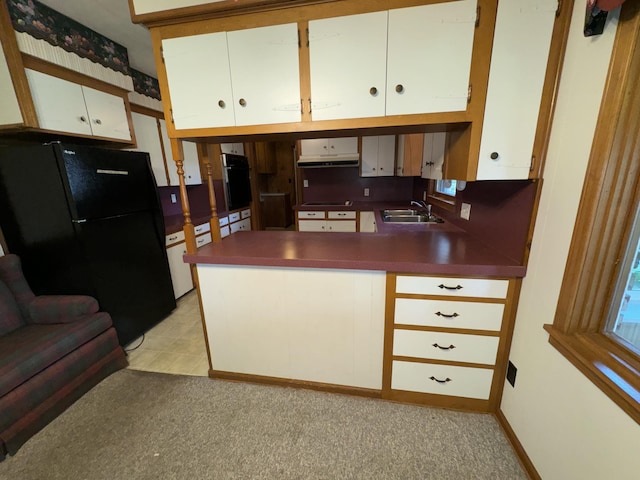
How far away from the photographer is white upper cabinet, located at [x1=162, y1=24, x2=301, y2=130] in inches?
50.4

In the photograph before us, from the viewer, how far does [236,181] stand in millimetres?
4285

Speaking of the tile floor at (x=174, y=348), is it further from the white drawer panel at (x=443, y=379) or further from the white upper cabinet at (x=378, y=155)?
the white upper cabinet at (x=378, y=155)

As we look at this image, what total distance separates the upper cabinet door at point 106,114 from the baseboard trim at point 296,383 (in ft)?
7.29

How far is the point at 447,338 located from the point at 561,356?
477 millimetres

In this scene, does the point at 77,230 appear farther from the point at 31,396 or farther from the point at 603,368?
the point at 603,368

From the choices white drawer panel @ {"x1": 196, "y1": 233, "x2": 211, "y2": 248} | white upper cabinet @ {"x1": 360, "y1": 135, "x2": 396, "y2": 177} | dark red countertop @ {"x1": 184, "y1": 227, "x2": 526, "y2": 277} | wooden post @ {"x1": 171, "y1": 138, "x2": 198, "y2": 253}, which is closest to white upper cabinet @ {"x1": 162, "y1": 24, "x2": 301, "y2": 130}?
wooden post @ {"x1": 171, "y1": 138, "x2": 198, "y2": 253}

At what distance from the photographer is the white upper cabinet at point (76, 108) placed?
1.78 m

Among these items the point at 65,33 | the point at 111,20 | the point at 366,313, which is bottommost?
the point at 366,313

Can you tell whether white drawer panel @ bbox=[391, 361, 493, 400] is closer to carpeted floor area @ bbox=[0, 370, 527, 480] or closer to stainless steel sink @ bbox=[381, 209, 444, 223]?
carpeted floor area @ bbox=[0, 370, 527, 480]

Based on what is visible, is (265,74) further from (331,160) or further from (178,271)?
(331,160)

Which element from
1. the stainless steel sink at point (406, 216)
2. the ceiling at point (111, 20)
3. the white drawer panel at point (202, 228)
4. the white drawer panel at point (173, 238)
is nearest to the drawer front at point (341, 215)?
the stainless steel sink at point (406, 216)

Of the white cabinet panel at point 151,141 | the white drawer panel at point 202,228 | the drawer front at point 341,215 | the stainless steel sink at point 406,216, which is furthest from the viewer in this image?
the drawer front at point 341,215

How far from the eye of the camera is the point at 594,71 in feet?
2.96

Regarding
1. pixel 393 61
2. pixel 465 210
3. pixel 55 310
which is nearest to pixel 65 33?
pixel 55 310
